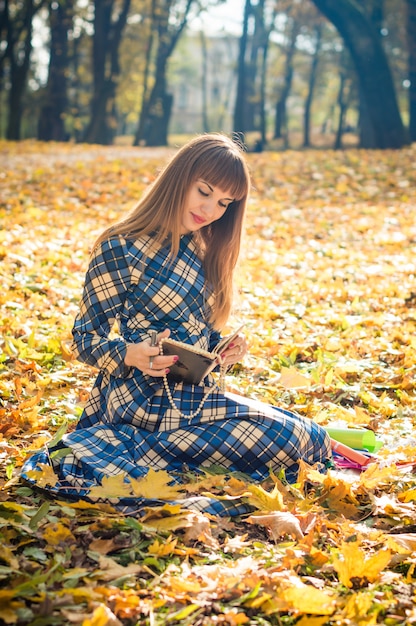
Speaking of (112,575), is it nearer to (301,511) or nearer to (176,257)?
(301,511)

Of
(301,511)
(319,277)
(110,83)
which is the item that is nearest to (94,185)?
(319,277)

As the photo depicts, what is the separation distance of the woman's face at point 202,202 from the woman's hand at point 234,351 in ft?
1.61

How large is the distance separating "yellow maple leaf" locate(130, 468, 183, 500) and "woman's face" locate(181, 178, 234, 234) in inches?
40.7

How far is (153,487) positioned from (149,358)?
45 cm

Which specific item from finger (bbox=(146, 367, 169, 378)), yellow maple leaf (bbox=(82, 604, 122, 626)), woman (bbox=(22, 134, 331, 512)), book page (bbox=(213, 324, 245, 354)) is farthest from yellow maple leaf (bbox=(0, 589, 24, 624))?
book page (bbox=(213, 324, 245, 354))

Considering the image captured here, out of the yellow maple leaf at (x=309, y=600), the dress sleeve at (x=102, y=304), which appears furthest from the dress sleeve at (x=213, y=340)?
the yellow maple leaf at (x=309, y=600)

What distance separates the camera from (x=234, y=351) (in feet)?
9.46

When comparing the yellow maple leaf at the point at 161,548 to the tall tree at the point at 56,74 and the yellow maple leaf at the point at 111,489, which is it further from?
the tall tree at the point at 56,74

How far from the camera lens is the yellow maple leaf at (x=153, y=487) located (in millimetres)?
2336

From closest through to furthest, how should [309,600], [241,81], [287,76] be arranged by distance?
[309,600] → [241,81] → [287,76]

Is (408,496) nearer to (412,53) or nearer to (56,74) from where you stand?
(412,53)

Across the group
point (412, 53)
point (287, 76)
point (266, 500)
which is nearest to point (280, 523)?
point (266, 500)

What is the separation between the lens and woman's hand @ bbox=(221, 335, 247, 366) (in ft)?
9.43

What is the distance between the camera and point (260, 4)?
92.9ft
